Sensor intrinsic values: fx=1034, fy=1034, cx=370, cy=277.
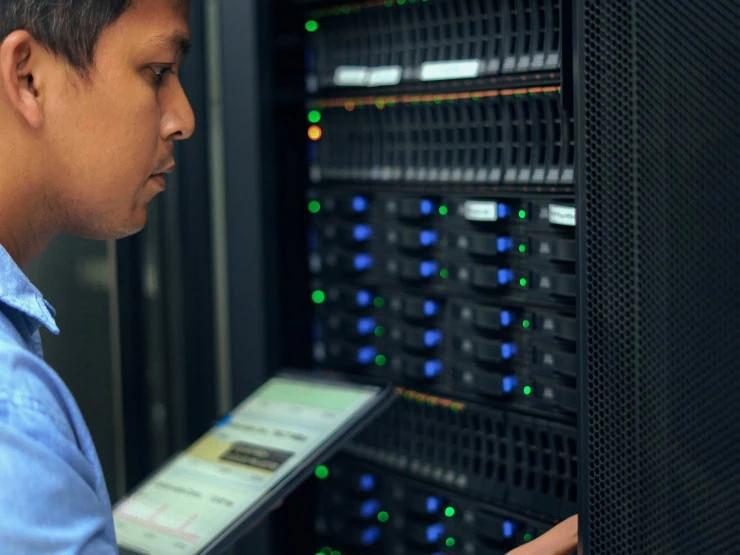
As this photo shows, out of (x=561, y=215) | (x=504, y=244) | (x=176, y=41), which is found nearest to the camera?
(x=176, y=41)

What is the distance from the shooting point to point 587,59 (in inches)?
35.6

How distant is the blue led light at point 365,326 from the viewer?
157 cm

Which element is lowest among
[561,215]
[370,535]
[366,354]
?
[370,535]

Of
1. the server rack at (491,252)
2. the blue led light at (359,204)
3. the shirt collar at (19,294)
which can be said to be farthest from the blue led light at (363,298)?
the shirt collar at (19,294)

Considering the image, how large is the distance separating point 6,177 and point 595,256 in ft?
1.79

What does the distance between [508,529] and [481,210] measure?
0.41 meters

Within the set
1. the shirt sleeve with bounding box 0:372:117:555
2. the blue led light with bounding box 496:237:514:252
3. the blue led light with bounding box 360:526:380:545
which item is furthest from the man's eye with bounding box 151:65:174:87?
the blue led light with bounding box 360:526:380:545

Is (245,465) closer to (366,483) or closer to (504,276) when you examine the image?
(366,483)

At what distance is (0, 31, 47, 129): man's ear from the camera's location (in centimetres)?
91

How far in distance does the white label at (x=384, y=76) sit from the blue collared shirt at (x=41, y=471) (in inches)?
Result: 29.4

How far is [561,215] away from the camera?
47.8 inches

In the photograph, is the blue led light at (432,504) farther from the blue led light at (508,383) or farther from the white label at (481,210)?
the white label at (481,210)

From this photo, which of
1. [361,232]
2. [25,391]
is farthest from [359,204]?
[25,391]

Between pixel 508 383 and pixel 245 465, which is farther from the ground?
pixel 508 383
